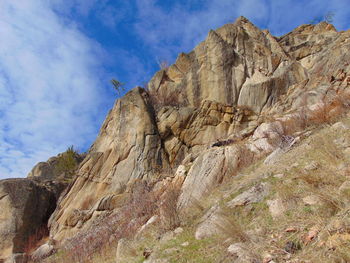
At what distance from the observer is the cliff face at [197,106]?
671 inches

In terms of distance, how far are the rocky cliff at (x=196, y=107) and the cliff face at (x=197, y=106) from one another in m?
0.06

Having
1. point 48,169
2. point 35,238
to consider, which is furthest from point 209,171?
point 48,169

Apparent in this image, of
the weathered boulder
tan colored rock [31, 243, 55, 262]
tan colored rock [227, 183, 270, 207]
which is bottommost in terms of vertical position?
tan colored rock [227, 183, 270, 207]

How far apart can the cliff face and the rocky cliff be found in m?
0.06

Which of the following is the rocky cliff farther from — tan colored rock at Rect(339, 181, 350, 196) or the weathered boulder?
the weathered boulder

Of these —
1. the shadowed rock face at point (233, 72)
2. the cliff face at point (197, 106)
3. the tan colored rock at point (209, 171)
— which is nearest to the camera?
the tan colored rock at point (209, 171)

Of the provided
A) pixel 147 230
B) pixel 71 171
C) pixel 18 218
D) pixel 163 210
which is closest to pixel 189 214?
pixel 163 210

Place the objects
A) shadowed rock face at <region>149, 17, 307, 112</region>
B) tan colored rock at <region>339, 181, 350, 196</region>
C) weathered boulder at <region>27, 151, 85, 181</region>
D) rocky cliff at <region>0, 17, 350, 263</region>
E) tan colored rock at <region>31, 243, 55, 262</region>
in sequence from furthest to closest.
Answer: weathered boulder at <region>27, 151, 85, 181</region>, shadowed rock face at <region>149, 17, 307, 112</region>, rocky cliff at <region>0, 17, 350, 263</region>, tan colored rock at <region>31, 243, 55, 262</region>, tan colored rock at <region>339, 181, 350, 196</region>

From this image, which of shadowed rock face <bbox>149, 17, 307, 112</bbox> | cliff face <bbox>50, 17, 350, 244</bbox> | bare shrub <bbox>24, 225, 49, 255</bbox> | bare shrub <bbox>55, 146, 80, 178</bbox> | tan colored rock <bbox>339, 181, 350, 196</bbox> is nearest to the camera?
tan colored rock <bbox>339, 181, 350, 196</bbox>

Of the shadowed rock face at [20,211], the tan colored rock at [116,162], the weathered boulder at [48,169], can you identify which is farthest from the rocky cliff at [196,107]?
the weathered boulder at [48,169]

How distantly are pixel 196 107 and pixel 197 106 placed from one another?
55cm

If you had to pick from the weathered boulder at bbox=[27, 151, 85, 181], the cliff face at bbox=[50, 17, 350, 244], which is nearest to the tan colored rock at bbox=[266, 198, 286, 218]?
the cliff face at bbox=[50, 17, 350, 244]

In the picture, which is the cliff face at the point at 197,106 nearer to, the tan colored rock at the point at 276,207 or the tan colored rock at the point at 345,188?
the tan colored rock at the point at 276,207

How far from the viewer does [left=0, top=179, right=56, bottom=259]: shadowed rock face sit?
686 inches
